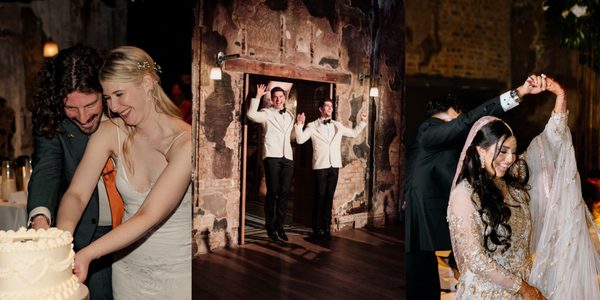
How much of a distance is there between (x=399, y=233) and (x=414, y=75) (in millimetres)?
1015

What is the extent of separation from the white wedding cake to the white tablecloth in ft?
7.51

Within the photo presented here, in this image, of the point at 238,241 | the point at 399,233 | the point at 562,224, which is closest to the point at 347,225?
the point at 399,233

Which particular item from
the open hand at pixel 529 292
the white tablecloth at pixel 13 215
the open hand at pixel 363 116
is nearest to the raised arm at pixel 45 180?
the open hand at pixel 363 116

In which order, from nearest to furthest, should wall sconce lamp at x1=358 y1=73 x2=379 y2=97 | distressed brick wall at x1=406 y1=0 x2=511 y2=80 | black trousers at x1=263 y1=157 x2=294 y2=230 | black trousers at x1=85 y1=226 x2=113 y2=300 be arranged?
black trousers at x1=85 y1=226 x2=113 y2=300, black trousers at x1=263 y1=157 x2=294 y2=230, wall sconce lamp at x1=358 y1=73 x2=379 y2=97, distressed brick wall at x1=406 y1=0 x2=511 y2=80

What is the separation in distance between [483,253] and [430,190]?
1.60ft

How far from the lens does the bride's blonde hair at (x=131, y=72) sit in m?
1.50

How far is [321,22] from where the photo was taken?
7.14ft

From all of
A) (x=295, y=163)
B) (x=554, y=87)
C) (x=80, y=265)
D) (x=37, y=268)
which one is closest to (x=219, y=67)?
(x=295, y=163)

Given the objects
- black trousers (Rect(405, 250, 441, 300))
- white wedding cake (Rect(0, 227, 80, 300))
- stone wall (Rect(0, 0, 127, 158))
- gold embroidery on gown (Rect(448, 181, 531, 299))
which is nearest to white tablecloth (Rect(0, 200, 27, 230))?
stone wall (Rect(0, 0, 127, 158))

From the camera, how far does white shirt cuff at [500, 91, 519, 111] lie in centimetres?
195

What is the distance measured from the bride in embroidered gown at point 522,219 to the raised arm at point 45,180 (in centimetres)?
135

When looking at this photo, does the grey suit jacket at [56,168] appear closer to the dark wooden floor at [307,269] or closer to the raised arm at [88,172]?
the raised arm at [88,172]

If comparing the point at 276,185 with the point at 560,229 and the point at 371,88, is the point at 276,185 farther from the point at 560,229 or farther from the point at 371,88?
the point at 560,229

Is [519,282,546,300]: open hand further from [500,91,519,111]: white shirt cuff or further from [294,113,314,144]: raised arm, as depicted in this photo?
[294,113,314,144]: raised arm
